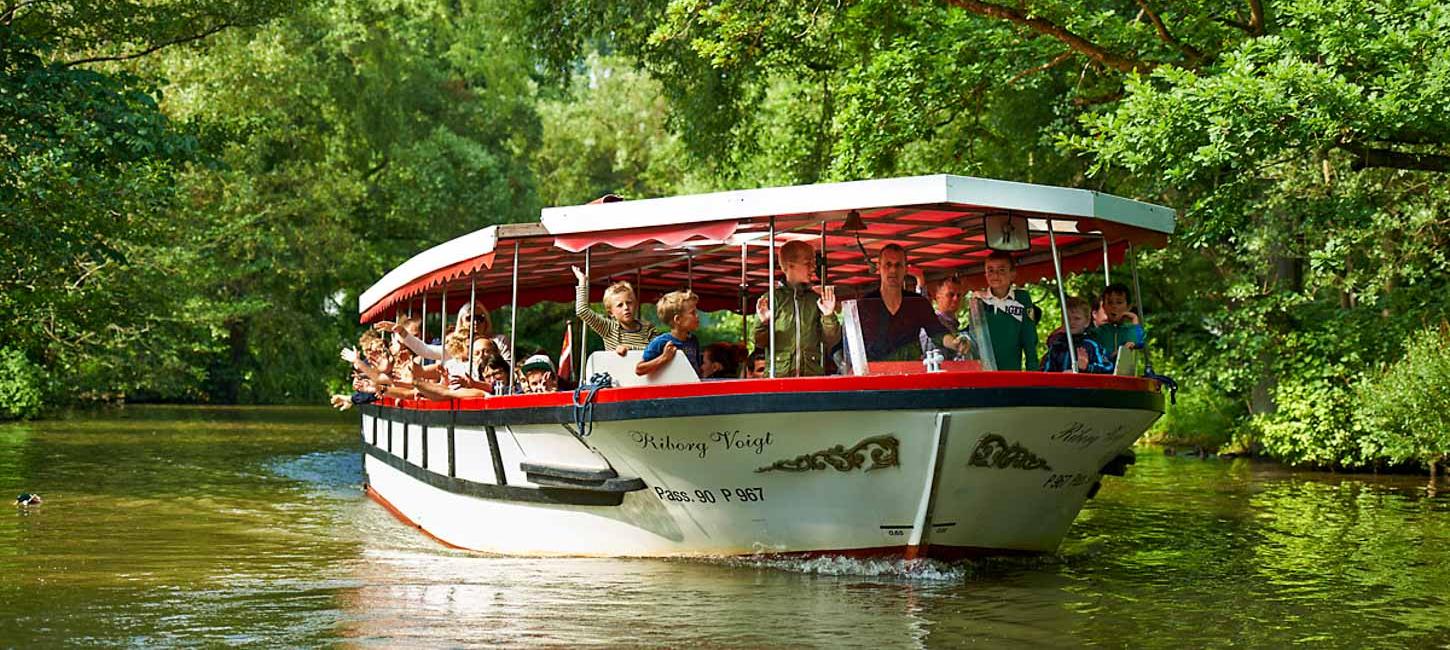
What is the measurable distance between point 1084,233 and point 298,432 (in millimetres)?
23826

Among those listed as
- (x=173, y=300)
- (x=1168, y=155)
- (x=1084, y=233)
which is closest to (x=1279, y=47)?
(x=1168, y=155)

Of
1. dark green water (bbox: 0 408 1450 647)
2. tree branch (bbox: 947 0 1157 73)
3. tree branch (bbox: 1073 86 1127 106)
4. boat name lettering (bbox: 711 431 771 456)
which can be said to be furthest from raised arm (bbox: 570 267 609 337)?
tree branch (bbox: 1073 86 1127 106)

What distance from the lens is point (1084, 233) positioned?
484 inches

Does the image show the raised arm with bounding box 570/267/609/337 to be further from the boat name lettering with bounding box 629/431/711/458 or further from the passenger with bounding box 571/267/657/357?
the boat name lettering with bounding box 629/431/711/458

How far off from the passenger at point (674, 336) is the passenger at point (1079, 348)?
2.46 metres

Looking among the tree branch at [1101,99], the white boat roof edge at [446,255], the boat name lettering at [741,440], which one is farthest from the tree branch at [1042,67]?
the boat name lettering at [741,440]

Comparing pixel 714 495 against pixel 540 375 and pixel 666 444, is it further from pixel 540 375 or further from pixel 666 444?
pixel 540 375

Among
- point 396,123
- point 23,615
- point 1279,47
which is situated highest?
point 396,123

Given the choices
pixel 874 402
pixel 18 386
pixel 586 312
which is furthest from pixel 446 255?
pixel 18 386

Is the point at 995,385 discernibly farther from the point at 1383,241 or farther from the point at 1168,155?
the point at 1383,241

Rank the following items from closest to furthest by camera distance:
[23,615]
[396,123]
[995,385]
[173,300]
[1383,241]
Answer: [23,615] < [995,385] < [1383,241] < [173,300] < [396,123]

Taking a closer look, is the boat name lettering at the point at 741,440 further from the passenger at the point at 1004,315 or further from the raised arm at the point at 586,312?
the passenger at the point at 1004,315

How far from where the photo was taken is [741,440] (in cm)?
1082

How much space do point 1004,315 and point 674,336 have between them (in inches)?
89.5
